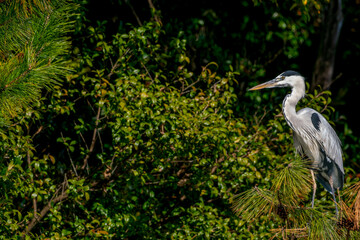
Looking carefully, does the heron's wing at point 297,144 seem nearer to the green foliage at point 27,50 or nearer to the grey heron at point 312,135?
the grey heron at point 312,135

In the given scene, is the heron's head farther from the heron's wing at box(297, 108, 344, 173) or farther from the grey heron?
the heron's wing at box(297, 108, 344, 173)

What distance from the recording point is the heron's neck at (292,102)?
3.99 m

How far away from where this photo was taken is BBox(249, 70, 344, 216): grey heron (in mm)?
4023

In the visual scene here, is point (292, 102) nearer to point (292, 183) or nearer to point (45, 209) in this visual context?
point (292, 183)

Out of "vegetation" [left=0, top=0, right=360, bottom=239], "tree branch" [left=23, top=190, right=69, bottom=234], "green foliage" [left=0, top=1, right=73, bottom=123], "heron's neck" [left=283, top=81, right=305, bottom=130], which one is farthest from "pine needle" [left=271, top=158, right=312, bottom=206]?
"tree branch" [left=23, top=190, right=69, bottom=234]

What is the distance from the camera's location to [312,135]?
4078 mm

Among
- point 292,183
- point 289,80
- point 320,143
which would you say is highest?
point 292,183

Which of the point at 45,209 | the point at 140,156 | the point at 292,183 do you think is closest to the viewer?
the point at 292,183

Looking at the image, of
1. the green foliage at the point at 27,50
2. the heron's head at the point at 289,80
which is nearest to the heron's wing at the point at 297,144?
the heron's head at the point at 289,80

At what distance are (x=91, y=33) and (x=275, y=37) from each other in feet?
9.36

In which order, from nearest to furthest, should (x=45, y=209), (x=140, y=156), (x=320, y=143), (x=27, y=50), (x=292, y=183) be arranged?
(x=27, y=50) < (x=292, y=183) < (x=140, y=156) < (x=320, y=143) < (x=45, y=209)

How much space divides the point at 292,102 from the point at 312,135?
32 centimetres

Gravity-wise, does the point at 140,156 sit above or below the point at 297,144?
above

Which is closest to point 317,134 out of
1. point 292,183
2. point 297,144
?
point 297,144
